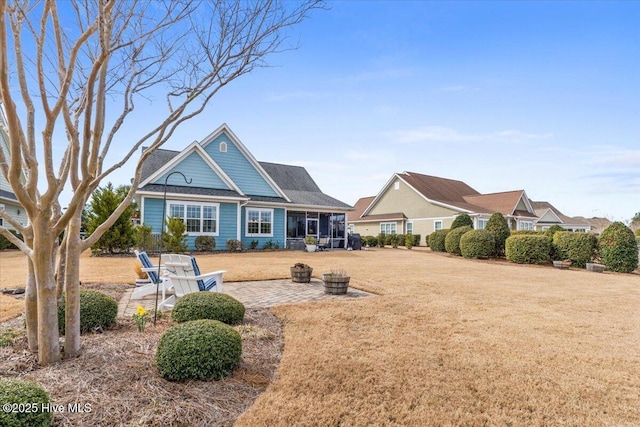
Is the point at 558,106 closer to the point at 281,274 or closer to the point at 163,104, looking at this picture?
the point at 281,274

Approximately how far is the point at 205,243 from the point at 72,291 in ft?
51.5

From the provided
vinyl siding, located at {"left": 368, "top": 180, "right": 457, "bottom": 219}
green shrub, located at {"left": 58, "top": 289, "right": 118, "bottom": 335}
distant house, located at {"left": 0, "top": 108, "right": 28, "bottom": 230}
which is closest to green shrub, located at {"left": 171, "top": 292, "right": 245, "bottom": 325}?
green shrub, located at {"left": 58, "top": 289, "right": 118, "bottom": 335}

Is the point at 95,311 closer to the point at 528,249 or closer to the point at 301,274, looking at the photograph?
the point at 301,274

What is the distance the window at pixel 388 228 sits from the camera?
33281mm

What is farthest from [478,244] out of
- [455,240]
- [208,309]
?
[208,309]

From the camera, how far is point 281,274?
1099 cm

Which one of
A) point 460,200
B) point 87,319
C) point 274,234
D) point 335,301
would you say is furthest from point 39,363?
point 460,200

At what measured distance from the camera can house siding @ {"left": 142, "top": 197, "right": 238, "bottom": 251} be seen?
1809cm

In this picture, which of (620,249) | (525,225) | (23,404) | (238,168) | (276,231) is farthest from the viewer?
(525,225)

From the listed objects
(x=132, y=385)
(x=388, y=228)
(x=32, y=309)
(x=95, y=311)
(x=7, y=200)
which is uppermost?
(x=7, y=200)

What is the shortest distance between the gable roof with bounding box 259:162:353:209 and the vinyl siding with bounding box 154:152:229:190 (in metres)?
5.35

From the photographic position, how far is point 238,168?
72.1 ft

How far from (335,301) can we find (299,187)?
2090 centimetres

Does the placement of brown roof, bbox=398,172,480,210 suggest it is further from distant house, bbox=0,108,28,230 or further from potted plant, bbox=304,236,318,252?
distant house, bbox=0,108,28,230
